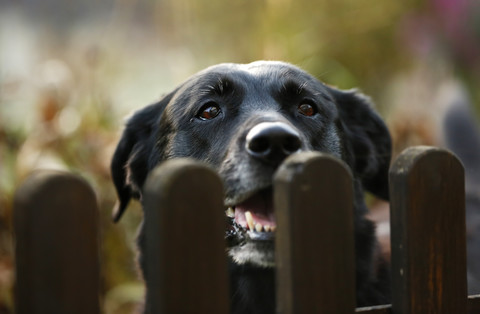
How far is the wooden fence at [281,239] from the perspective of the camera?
1094mm

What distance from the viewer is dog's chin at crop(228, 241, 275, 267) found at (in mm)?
1926

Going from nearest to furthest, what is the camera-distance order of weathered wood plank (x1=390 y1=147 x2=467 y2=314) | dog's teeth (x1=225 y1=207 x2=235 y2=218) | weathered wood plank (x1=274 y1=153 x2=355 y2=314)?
weathered wood plank (x1=274 y1=153 x2=355 y2=314) → weathered wood plank (x1=390 y1=147 x2=467 y2=314) → dog's teeth (x1=225 y1=207 x2=235 y2=218)

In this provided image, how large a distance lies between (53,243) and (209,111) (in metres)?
1.42

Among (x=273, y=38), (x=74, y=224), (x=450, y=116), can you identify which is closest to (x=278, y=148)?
(x=74, y=224)

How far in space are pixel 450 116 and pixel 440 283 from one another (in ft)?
9.36

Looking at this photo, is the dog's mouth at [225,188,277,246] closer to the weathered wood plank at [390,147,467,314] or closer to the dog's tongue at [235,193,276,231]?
the dog's tongue at [235,193,276,231]

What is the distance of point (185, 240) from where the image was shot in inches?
45.9

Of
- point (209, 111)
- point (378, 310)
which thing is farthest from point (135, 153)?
point (378, 310)

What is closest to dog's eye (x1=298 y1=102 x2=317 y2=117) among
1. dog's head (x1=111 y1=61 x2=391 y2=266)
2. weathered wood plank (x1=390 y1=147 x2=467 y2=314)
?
dog's head (x1=111 y1=61 x2=391 y2=266)

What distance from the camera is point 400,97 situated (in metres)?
7.11

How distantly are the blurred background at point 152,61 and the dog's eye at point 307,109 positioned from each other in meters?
2.01

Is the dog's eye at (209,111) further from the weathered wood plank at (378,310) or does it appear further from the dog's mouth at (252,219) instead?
the weathered wood plank at (378,310)

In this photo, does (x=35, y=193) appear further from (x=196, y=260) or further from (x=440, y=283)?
(x=440, y=283)

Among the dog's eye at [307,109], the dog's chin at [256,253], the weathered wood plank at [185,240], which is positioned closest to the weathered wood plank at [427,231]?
the weathered wood plank at [185,240]
